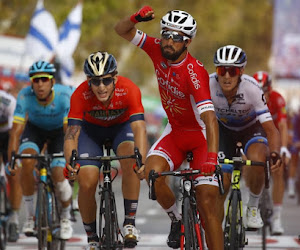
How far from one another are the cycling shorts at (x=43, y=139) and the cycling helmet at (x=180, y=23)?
2.99 meters

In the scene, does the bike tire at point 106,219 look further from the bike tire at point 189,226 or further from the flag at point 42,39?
the flag at point 42,39

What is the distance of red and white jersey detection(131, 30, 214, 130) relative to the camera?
29.0ft

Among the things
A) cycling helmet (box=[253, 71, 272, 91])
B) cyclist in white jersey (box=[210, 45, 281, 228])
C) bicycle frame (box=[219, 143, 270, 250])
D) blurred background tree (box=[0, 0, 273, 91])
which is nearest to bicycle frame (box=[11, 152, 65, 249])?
cyclist in white jersey (box=[210, 45, 281, 228])

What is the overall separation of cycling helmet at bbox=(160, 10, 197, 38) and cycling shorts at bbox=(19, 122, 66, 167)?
2.99m

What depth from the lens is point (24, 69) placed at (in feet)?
94.5

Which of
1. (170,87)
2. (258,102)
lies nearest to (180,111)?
(170,87)

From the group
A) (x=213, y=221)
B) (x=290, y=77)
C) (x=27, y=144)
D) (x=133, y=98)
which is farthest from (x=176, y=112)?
(x=290, y=77)

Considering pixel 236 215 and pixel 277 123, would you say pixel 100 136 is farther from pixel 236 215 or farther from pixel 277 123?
pixel 277 123

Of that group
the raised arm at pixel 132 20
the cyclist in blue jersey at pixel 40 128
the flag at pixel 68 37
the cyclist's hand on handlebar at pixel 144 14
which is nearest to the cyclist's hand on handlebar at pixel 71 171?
the raised arm at pixel 132 20

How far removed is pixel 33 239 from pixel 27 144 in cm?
228

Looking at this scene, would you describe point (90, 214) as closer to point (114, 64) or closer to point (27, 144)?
point (114, 64)

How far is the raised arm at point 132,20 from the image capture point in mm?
9180

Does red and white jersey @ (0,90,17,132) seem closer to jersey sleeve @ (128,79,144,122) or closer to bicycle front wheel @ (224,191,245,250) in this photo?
jersey sleeve @ (128,79,144,122)

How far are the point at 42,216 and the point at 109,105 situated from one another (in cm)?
176
